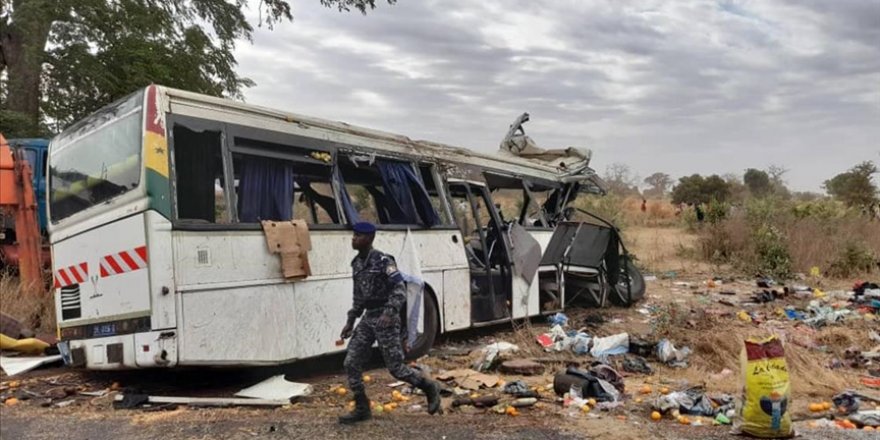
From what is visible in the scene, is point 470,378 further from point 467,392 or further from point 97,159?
point 97,159

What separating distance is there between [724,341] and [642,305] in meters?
4.12

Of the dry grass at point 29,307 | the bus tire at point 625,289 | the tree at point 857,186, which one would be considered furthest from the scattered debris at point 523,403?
the tree at point 857,186

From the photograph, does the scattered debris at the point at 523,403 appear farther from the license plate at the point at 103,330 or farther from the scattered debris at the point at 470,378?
the license plate at the point at 103,330

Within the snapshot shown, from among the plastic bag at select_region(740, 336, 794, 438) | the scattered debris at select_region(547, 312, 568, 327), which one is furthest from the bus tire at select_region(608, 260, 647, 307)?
the plastic bag at select_region(740, 336, 794, 438)

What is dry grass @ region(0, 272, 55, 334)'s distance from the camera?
741cm

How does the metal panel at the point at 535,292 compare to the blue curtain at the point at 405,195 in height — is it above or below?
below

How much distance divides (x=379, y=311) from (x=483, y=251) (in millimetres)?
3322

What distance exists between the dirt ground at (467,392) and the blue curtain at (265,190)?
1.41 meters

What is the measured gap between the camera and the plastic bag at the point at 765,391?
14.3 feet

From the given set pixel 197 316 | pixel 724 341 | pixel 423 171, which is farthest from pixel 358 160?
pixel 724 341

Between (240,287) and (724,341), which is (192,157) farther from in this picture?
(724,341)

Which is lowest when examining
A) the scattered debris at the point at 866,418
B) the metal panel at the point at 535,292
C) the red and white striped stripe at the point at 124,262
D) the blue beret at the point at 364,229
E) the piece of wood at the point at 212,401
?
the scattered debris at the point at 866,418

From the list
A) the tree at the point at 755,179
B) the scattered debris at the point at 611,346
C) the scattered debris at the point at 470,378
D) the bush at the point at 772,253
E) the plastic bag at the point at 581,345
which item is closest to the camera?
the scattered debris at the point at 470,378

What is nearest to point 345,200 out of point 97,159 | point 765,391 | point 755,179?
point 97,159
